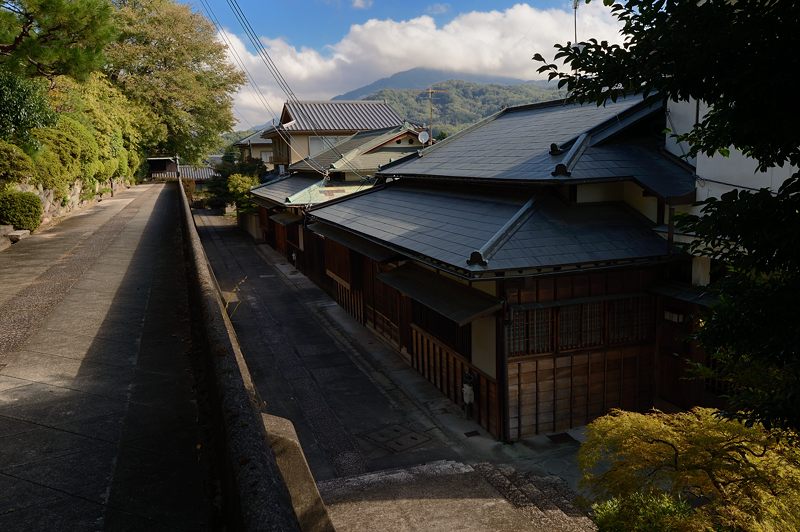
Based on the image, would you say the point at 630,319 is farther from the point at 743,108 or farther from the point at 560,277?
the point at 743,108

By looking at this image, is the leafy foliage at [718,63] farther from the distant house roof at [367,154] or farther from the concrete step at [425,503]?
the distant house roof at [367,154]

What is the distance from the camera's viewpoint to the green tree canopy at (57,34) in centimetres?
1131

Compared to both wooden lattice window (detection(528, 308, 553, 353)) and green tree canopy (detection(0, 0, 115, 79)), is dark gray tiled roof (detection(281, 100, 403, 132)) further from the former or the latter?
wooden lattice window (detection(528, 308, 553, 353))

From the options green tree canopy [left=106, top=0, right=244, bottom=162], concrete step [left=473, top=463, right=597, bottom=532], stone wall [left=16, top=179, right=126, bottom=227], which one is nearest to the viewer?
concrete step [left=473, top=463, right=597, bottom=532]

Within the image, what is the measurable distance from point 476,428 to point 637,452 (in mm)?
5598

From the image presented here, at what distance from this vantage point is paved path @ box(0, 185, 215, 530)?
3061 millimetres

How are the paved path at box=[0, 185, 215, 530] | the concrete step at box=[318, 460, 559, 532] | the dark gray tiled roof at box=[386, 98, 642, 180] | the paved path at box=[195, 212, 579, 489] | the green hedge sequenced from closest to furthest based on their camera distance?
1. the paved path at box=[0, 185, 215, 530]
2. the concrete step at box=[318, 460, 559, 532]
3. the paved path at box=[195, 212, 579, 489]
4. the dark gray tiled roof at box=[386, 98, 642, 180]
5. the green hedge

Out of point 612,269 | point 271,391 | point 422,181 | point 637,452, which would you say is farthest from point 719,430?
point 422,181

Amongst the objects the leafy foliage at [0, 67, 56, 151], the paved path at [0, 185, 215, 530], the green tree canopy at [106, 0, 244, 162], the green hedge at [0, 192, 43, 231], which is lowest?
the paved path at [0, 185, 215, 530]

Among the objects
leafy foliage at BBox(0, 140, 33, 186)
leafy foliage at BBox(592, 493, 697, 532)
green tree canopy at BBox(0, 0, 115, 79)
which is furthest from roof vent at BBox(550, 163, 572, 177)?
leafy foliage at BBox(0, 140, 33, 186)

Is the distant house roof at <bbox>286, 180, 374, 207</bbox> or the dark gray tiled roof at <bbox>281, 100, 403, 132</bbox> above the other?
the dark gray tiled roof at <bbox>281, 100, 403, 132</bbox>

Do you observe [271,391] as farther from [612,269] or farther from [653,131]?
[653,131]

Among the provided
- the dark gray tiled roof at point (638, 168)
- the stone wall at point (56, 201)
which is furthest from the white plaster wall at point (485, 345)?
the stone wall at point (56, 201)

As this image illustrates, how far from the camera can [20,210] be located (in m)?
15.4
